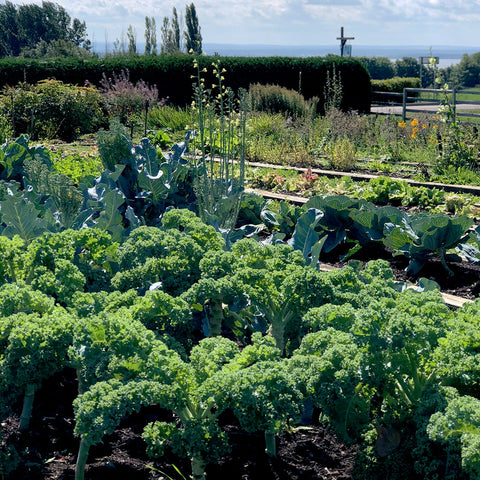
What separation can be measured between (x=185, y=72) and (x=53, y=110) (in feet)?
21.4

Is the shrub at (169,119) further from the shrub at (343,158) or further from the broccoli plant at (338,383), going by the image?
the broccoli plant at (338,383)

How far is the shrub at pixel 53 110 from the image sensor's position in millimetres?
13297

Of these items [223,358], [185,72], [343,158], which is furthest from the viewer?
[185,72]

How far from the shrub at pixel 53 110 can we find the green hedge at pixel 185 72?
6.07ft

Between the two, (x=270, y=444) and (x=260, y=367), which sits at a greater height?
(x=260, y=367)

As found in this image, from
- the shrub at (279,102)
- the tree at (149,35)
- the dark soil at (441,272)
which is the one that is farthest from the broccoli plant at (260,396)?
the tree at (149,35)

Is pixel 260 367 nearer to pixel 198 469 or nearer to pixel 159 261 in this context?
pixel 198 469

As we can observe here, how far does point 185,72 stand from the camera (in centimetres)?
1920

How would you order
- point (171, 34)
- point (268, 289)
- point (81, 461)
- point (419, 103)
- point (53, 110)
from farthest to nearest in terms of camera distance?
1. point (171, 34)
2. point (419, 103)
3. point (53, 110)
4. point (268, 289)
5. point (81, 461)

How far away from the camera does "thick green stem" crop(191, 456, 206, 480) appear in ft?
7.64

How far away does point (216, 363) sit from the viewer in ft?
8.29

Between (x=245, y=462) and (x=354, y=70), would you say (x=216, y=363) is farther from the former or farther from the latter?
(x=354, y=70)

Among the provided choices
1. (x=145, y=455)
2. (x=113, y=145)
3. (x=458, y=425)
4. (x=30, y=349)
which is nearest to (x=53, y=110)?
(x=113, y=145)

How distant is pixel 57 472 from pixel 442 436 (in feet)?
5.08
